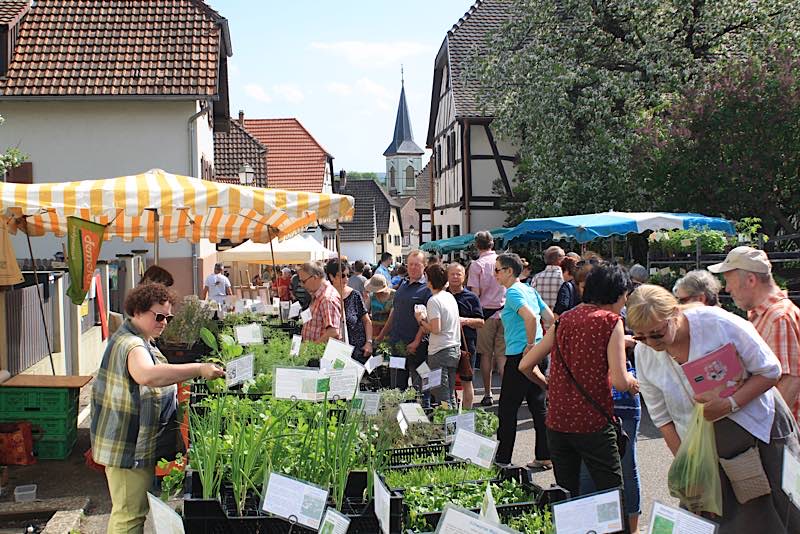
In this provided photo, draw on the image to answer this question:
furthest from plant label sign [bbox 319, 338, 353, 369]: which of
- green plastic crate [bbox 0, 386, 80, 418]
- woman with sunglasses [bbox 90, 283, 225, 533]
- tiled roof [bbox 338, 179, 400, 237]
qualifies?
tiled roof [bbox 338, 179, 400, 237]

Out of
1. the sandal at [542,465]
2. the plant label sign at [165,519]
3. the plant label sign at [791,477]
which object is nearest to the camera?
the plant label sign at [165,519]

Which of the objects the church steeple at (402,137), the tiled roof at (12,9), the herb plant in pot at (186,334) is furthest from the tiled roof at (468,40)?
the church steeple at (402,137)

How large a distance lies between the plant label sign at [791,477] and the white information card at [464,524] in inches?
47.0

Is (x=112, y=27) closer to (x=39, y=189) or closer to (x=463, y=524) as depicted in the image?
(x=39, y=189)

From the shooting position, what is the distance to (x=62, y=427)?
25.3 feet

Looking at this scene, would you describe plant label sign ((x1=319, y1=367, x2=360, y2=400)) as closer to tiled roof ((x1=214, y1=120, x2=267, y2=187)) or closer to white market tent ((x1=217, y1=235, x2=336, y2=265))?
white market tent ((x1=217, y1=235, x2=336, y2=265))

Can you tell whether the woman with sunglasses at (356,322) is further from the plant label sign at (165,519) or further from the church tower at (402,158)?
the church tower at (402,158)

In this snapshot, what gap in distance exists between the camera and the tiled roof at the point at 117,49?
1888 cm

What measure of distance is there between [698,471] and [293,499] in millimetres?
1577

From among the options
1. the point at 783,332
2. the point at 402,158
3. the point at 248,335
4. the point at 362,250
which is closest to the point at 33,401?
the point at 248,335

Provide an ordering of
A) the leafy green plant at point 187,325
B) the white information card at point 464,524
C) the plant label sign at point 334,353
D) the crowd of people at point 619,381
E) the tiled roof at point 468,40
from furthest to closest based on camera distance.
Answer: the tiled roof at point 468,40, the leafy green plant at point 187,325, the plant label sign at point 334,353, the crowd of people at point 619,381, the white information card at point 464,524

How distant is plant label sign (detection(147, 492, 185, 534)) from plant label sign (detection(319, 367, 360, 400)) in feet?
6.01

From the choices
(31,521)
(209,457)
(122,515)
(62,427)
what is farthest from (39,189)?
(209,457)

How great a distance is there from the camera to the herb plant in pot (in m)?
8.66
